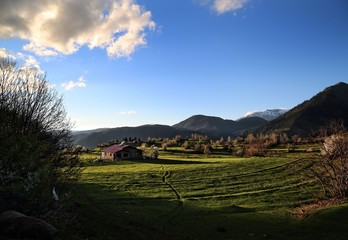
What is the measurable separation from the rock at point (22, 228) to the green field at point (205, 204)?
6380mm

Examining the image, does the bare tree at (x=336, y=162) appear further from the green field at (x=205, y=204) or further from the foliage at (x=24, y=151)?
the foliage at (x=24, y=151)

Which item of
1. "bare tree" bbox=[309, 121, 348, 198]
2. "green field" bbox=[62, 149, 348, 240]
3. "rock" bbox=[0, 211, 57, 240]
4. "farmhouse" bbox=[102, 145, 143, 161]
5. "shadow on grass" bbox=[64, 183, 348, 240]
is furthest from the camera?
"farmhouse" bbox=[102, 145, 143, 161]

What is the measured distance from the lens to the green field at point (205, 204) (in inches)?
1421

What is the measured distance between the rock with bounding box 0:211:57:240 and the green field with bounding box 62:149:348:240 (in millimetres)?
6380

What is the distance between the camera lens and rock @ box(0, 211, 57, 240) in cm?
1434

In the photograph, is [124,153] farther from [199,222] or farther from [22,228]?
[22,228]

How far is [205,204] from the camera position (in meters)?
51.1

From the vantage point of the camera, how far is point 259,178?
68.4 meters

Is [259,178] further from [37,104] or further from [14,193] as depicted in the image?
[14,193]

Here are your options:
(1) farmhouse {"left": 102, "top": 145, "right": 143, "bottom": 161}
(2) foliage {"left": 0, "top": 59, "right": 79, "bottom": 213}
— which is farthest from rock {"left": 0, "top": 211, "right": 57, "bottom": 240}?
(1) farmhouse {"left": 102, "top": 145, "right": 143, "bottom": 161}

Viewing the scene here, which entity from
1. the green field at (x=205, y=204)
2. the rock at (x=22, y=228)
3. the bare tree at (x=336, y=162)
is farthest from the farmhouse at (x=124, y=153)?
the rock at (x=22, y=228)

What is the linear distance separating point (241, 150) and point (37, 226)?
367ft

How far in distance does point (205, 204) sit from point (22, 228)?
39.3m

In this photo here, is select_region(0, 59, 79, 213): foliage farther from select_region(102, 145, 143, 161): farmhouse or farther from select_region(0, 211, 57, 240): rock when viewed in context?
select_region(102, 145, 143, 161): farmhouse
